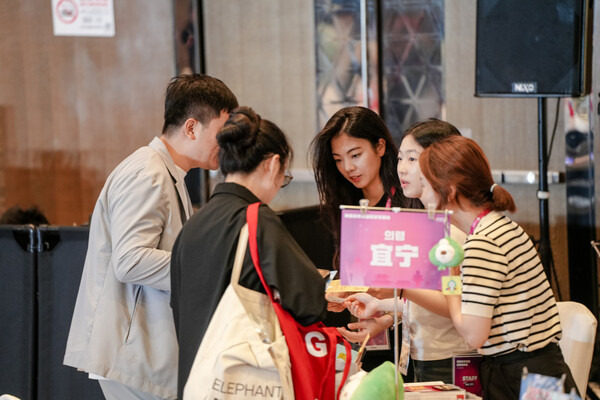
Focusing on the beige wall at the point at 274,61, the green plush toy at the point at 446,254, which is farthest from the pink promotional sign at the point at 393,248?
the beige wall at the point at 274,61

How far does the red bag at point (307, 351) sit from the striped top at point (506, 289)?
1.12 feet

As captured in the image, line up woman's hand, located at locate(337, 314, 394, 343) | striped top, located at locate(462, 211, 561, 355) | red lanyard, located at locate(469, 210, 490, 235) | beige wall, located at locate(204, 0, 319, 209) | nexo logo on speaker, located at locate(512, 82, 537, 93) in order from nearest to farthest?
striped top, located at locate(462, 211, 561, 355)
red lanyard, located at locate(469, 210, 490, 235)
woman's hand, located at locate(337, 314, 394, 343)
nexo logo on speaker, located at locate(512, 82, 537, 93)
beige wall, located at locate(204, 0, 319, 209)

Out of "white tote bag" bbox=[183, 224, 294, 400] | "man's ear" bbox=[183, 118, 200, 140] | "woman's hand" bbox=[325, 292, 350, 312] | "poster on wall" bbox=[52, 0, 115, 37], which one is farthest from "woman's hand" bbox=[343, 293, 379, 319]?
"poster on wall" bbox=[52, 0, 115, 37]

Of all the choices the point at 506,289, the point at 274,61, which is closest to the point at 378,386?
the point at 506,289

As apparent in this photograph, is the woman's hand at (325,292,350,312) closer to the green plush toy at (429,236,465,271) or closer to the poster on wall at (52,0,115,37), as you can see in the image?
the green plush toy at (429,236,465,271)

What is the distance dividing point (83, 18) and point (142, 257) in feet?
10.8

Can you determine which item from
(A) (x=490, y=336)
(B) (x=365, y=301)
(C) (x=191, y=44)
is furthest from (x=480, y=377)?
(C) (x=191, y=44)

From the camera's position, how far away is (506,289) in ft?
5.93

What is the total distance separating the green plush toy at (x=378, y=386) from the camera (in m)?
1.64

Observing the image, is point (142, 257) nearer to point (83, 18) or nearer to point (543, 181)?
point (543, 181)

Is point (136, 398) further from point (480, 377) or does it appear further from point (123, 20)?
point (123, 20)

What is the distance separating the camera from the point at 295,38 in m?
4.85

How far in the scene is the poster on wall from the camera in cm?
493

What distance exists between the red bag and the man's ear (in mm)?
751
